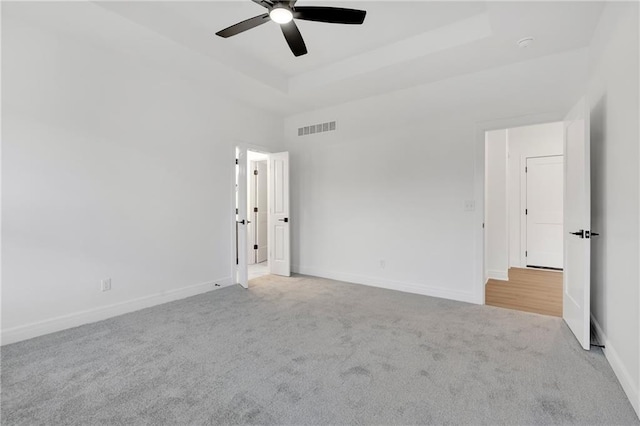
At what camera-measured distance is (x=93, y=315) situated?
3.10 m

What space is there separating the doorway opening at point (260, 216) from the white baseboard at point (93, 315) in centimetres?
75

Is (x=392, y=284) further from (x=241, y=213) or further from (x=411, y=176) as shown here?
(x=241, y=213)

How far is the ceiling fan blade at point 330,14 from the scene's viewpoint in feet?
7.12

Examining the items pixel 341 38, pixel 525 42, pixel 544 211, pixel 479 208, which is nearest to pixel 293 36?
pixel 341 38

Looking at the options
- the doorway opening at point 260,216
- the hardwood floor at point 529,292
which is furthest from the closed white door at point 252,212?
the hardwood floor at point 529,292

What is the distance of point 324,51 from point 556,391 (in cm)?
369

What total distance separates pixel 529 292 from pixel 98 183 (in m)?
5.41

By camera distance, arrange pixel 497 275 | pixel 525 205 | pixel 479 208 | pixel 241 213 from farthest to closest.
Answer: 1. pixel 525 205
2. pixel 497 275
3. pixel 241 213
4. pixel 479 208

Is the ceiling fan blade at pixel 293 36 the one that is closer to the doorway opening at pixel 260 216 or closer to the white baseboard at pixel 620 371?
A: the doorway opening at pixel 260 216

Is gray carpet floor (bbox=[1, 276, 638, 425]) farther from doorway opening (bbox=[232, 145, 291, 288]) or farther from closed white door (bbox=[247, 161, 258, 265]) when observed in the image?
closed white door (bbox=[247, 161, 258, 265])

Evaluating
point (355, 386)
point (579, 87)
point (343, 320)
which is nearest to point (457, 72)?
point (579, 87)

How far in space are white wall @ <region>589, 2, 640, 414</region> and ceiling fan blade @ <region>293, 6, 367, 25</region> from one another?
1.66 meters

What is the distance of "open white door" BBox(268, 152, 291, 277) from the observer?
16.7 ft

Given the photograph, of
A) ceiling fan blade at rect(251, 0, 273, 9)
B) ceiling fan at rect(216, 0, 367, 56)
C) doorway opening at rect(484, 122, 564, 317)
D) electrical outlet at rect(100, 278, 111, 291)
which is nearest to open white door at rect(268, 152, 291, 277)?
electrical outlet at rect(100, 278, 111, 291)
